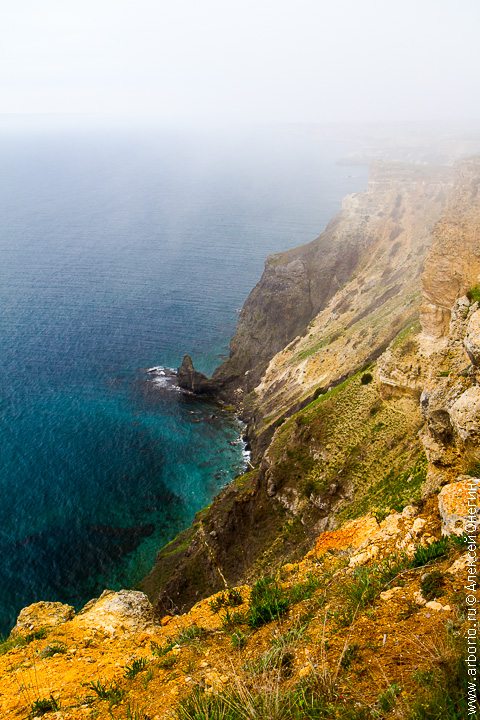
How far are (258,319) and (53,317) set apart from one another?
53.8 metres

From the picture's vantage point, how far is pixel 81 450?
76312 mm

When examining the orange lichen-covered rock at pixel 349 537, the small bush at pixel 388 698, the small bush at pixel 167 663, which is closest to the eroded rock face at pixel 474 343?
the orange lichen-covered rock at pixel 349 537

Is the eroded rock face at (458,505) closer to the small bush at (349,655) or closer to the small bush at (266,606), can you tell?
the small bush at (349,655)

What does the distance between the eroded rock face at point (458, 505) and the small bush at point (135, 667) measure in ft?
30.4

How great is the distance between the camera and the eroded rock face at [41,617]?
746 inches

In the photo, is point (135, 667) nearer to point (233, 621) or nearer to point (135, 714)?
point (135, 714)

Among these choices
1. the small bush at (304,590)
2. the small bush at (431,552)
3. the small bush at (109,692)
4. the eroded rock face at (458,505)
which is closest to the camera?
the small bush at (109,692)

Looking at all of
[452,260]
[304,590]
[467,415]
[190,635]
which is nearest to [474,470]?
[467,415]

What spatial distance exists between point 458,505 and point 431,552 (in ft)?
5.63

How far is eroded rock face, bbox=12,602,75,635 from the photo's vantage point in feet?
62.2

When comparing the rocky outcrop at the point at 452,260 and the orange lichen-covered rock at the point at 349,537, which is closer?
the orange lichen-covered rock at the point at 349,537

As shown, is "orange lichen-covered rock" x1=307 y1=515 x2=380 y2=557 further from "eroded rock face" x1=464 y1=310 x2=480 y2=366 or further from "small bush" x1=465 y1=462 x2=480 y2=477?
"eroded rock face" x1=464 y1=310 x2=480 y2=366

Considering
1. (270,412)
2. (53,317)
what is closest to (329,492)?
(270,412)

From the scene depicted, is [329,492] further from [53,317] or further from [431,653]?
[53,317]
